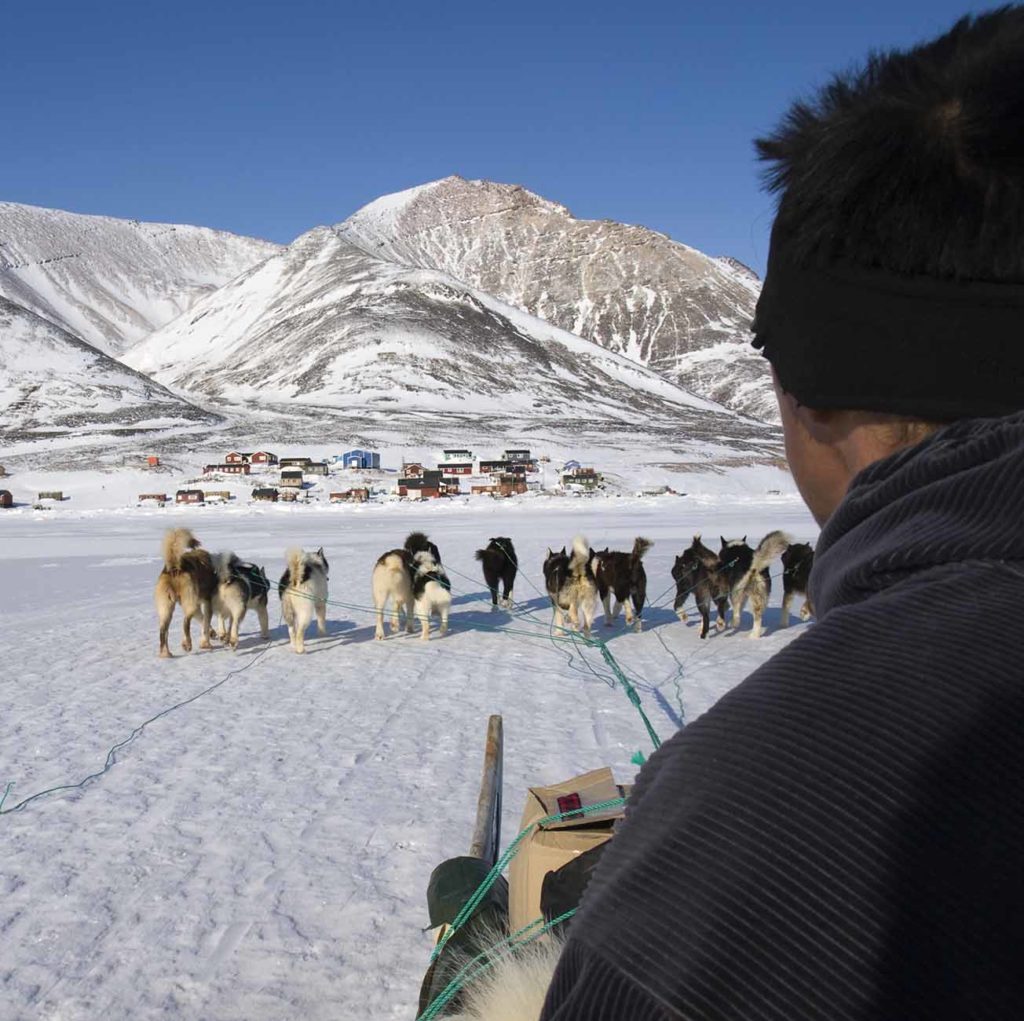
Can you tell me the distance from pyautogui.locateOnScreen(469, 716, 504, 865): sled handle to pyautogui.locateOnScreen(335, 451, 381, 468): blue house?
63.6 m

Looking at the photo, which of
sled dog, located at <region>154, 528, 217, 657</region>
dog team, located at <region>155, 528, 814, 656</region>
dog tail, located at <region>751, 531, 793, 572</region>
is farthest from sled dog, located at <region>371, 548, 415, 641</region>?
dog tail, located at <region>751, 531, 793, 572</region>

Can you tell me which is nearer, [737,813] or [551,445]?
[737,813]

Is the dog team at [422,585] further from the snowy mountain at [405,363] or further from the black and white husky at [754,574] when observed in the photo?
the snowy mountain at [405,363]

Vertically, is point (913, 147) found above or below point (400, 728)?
above

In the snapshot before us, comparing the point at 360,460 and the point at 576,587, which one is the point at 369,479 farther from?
the point at 576,587

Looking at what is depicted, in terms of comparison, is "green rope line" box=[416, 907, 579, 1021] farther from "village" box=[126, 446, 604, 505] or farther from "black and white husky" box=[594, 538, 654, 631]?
"village" box=[126, 446, 604, 505]

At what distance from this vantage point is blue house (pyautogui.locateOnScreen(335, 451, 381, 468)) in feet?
222

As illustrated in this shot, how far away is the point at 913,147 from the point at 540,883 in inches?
95.0

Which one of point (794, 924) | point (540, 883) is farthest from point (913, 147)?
point (540, 883)

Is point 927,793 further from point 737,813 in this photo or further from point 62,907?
point 62,907

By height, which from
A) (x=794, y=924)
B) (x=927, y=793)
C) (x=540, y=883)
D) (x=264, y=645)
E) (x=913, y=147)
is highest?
(x=913, y=147)

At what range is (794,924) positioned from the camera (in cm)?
74

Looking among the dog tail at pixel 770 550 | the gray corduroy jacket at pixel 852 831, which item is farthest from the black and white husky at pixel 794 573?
the gray corduroy jacket at pixel 852 831

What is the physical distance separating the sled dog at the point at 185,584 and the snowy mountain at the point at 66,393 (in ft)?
269
